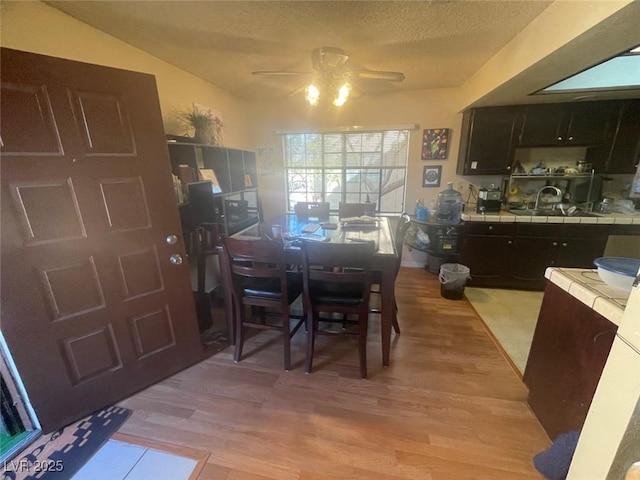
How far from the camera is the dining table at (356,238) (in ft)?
5.93

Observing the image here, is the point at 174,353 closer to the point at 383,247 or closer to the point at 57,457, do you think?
the point at 57,457

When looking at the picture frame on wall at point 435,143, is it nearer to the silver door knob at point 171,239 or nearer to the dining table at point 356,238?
the dining table at point 356,238

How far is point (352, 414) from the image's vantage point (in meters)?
1.57

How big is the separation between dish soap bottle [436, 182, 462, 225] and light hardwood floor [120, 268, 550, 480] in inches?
61.2

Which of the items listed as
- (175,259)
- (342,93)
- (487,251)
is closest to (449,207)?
(487,251)

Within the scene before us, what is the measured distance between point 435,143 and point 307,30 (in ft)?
7.71

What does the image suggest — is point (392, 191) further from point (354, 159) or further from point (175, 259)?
point (175, 259)

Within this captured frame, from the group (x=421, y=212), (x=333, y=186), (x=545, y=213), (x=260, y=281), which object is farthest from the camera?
(x=333, y=186)

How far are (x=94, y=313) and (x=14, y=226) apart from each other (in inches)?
23.0

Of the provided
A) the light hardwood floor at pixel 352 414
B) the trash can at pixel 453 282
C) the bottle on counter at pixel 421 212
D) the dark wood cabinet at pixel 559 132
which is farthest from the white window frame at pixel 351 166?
the light hardwood floor at pixel 352 414

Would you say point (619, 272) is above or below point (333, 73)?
below

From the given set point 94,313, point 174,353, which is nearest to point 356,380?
point 174,353

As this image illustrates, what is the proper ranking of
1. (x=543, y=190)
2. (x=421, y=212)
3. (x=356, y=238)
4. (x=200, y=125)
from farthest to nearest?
(x=421, y=212)
(x=543, y=190)
(x=200, y=125)
(x=356, y=238)

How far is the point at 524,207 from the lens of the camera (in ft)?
10.8
